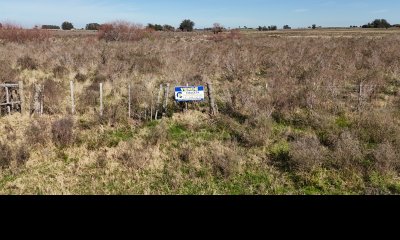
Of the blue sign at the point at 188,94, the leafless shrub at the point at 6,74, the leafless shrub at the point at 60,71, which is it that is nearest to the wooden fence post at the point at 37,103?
the leafless shrub at the point at 6,74

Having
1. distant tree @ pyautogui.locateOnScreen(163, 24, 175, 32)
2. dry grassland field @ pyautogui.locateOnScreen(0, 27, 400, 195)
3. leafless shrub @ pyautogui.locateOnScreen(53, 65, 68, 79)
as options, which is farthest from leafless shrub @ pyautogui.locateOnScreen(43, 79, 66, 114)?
distant tree @ pyautogui.locateOnScreen(163, 24, 175, 32)

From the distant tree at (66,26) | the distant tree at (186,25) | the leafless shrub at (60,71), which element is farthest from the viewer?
the distant tree at (66,26)

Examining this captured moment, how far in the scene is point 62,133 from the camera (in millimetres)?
9375

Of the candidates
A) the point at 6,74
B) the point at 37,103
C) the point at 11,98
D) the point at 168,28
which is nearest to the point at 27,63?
the point at 6,74

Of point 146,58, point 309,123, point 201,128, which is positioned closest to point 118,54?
point 146,58

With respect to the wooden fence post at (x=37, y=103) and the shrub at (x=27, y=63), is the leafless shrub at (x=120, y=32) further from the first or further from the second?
the wooden fence post at (x=37, y=103)

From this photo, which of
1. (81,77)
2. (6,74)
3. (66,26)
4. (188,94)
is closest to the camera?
(188,94)

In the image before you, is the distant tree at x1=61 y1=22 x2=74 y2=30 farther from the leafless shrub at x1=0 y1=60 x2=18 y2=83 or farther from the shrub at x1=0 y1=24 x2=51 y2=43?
the leafless shrub at x1=0 y1=60 x2=18 y2=83

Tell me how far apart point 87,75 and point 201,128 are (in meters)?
9.50

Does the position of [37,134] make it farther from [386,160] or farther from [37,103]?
[386,160]

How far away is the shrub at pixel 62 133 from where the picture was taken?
362 inches

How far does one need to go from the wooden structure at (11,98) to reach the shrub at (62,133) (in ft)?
10.1

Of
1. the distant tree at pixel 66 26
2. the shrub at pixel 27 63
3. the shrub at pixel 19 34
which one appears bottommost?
the shrub at pixel 27 63

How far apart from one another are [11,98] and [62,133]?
454 cm
